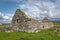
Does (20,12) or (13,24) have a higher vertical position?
(20,12)

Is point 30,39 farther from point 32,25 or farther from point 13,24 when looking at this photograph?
point 13,24

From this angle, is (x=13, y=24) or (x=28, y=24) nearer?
(x=28, y=24)

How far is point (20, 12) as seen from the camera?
39.6 m

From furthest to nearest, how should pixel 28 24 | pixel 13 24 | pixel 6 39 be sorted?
1. pixel 13 24
2. pixel 28 24
3. pixel 6 39

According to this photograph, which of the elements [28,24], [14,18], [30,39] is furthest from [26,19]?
[30,39]

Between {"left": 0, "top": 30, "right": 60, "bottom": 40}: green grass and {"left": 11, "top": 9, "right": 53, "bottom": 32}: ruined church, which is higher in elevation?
{"left": 11, "top": 9, "right": 53, "bottom": 32}: ruined church

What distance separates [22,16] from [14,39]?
14.6 m

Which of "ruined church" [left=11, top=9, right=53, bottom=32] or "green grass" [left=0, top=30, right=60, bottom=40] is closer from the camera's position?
"green grass" [left=0, top=30, right=60, bottom=40]

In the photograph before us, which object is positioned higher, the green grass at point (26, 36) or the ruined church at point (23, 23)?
the ruined church at point (23, 23)

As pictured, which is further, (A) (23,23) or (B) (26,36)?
(A) (23,23)

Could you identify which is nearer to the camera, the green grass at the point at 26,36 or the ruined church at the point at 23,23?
the green grass at the point at 26,36

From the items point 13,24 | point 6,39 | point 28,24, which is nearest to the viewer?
point 6,39

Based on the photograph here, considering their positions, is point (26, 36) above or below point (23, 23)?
below

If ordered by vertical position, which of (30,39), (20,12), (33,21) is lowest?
(30,39)
